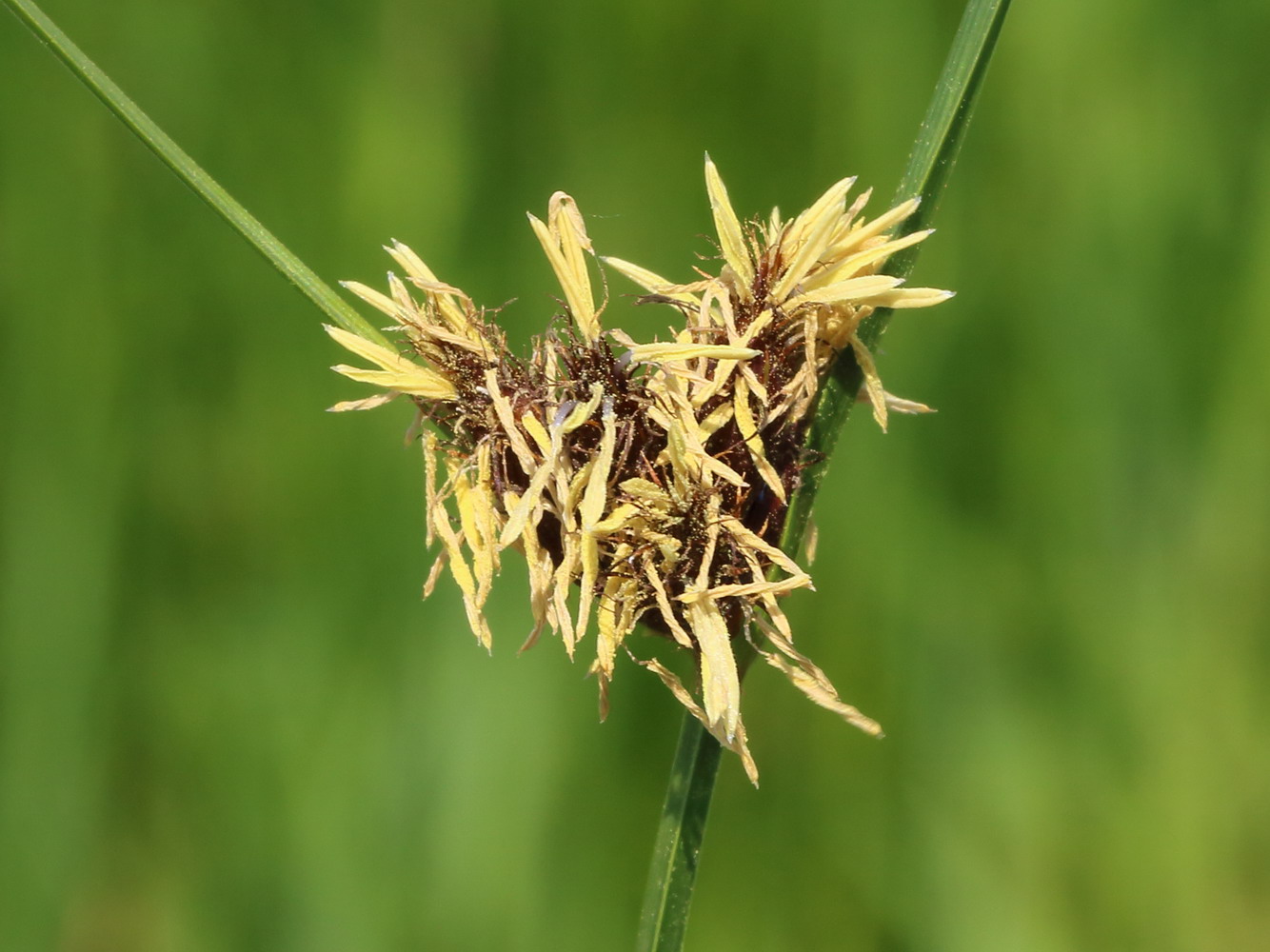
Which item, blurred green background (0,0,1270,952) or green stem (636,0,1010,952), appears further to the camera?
blurred green background (0,0,1270,952)

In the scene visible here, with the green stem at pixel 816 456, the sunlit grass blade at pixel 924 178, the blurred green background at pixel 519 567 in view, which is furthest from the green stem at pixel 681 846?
the blurred green background at pixel 519 567

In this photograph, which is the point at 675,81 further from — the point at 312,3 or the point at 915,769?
the point at 915,769

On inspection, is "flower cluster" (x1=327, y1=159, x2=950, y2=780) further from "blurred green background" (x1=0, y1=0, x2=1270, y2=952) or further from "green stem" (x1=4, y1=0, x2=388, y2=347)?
"blurred green background" (x1=0, y1=0, x2=1270, y2=952)

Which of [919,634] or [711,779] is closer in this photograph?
[711,779]

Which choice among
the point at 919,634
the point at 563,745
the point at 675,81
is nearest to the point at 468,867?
the point at 563,745

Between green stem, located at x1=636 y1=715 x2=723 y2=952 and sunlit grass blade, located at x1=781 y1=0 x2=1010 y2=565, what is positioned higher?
sunlit grass blade, located at x1=781 y1=0 x2=1010 y2=565

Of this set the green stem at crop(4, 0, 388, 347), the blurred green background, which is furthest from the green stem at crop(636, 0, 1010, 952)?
the blurred green background
